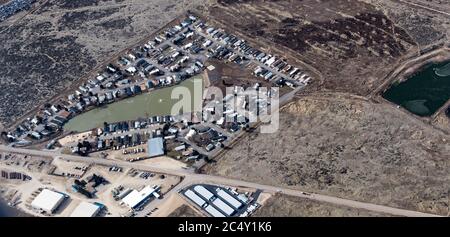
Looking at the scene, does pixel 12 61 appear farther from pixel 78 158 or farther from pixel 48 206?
pixel 48 206

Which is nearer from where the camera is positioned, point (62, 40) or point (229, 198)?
point (229, 198)

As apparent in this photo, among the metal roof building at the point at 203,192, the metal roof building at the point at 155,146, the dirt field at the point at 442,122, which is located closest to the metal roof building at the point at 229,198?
the metal roof building at the point at 203,192

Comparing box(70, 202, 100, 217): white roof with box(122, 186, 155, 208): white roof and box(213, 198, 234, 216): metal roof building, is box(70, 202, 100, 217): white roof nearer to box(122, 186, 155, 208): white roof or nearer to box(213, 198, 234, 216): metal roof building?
box(122, 186, 155, 208): white roof

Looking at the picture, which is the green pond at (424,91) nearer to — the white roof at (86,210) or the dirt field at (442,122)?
the dirt field at (442,122)

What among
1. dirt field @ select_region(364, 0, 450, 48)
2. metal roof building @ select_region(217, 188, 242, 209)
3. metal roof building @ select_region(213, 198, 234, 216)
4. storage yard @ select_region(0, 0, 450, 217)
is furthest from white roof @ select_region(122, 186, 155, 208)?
dirt field @ select_region(364, 0, 450, 48)

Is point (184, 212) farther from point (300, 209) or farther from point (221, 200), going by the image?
point (300, 209)

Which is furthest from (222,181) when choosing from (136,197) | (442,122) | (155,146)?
(442,122)

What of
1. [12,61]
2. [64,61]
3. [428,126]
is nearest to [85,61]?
[64,61]
